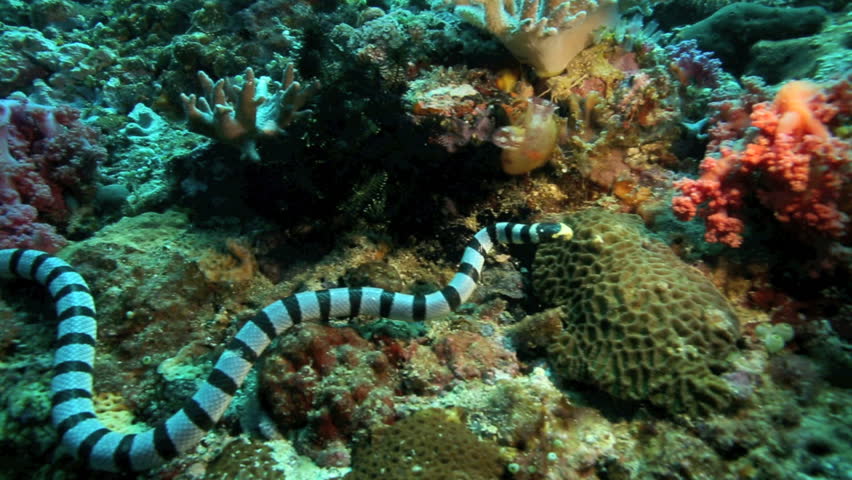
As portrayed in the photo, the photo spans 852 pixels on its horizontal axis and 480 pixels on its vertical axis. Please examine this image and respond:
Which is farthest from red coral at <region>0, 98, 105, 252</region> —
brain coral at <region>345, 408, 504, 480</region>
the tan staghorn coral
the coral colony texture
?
the tan staghorn coral

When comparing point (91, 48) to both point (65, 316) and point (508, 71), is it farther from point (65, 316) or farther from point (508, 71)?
point (508, 71)

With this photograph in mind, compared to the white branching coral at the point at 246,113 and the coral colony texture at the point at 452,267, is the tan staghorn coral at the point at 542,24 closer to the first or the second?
the coral colony texture at the point at 452,267

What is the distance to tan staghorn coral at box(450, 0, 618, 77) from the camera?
10.9 ft

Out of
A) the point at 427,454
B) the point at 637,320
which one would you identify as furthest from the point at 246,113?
the point at 637,320

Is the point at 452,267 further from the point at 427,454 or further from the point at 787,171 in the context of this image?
the point at 787,171

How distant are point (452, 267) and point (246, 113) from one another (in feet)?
7.10

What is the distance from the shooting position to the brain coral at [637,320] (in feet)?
7.92

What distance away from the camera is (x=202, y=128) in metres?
3.51

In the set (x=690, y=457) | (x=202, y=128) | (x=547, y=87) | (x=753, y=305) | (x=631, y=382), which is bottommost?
(x=690, y=457)

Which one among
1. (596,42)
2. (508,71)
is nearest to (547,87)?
(508,71)

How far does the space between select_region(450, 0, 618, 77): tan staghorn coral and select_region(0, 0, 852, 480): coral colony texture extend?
25 mm

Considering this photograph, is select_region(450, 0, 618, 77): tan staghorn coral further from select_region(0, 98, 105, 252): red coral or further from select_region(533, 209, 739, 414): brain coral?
select_region(0, 98, 105, 252): red coral

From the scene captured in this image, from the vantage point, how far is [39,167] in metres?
4.04

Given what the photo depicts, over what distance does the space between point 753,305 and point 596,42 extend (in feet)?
8.43
